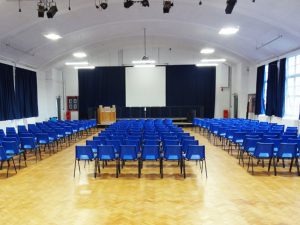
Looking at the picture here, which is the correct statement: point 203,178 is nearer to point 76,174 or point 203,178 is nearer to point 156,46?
point 76,174

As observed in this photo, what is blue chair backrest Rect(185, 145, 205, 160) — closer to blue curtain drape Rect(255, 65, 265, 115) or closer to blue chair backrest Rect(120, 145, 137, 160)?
blue chair backrest Rect(120, 145, 137, 160)

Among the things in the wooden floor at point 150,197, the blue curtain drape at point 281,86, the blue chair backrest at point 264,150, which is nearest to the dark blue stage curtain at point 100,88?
the blue curtain drape at point 281,86

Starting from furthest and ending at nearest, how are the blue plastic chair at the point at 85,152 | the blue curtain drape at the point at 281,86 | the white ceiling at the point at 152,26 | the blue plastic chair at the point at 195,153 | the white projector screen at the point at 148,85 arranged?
the white projector screen at the point at 148,85 < the blue curtain drape at the point at 281,86 < the white ceiling at the point at 152,26 < the blue plastic chair at the point at 85,152 < the blue plastic chair at the point at 195,153

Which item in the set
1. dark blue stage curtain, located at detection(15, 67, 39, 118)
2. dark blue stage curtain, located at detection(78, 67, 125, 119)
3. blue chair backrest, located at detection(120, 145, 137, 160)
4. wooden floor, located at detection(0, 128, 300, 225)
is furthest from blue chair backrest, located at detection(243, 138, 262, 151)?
dark blue stage curtain, located at detection(78, 67, 125, 119)

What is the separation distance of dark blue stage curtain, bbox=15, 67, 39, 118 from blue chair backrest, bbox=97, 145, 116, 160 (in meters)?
10.6

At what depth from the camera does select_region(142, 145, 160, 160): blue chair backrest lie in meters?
6.85

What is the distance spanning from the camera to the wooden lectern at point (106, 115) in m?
20.1

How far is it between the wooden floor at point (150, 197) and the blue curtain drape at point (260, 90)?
1033 cm

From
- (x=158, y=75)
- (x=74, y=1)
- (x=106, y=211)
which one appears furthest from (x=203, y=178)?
(x=158, y=75)

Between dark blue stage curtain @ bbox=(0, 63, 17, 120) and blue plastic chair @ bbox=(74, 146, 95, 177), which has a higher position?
dark blue stage curtain @ bbox=(0, 63, 17, 120)

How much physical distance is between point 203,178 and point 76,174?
344cm

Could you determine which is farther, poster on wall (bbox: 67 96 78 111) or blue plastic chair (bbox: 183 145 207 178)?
poster on wall (bbox: 67 96 78 111)

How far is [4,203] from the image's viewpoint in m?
5.15

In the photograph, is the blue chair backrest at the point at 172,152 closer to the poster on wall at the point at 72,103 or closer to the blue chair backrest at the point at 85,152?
the blue chair backrest at the point at 85,152
